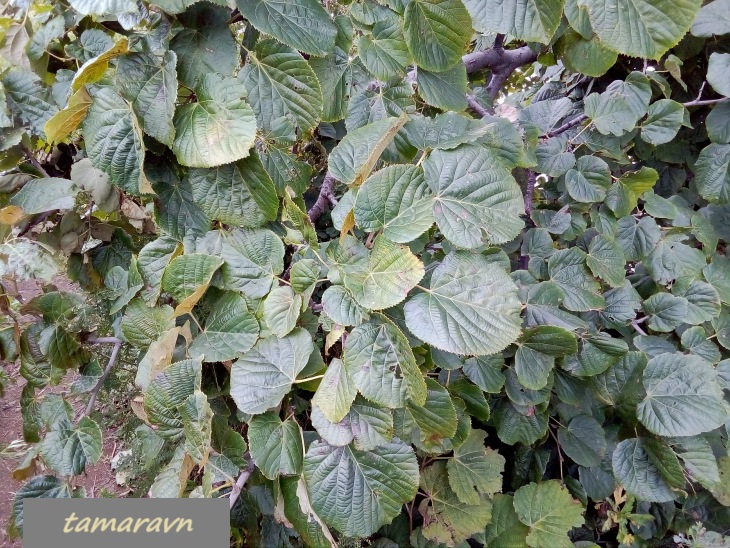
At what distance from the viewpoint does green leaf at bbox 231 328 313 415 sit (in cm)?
60

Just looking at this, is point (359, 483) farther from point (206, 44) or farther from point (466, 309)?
point (206, 44)

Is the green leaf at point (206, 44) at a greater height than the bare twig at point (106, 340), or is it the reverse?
the green leaf at point (206, 44)

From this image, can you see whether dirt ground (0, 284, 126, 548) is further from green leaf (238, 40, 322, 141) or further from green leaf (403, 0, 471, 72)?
green leaf (403, 0, 471, 72)

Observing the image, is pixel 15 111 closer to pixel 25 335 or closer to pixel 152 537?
pixel 25 335

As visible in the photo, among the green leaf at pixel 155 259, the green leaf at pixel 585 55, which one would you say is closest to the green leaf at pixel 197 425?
the green leaf at pixel 155 259

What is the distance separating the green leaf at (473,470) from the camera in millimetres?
988

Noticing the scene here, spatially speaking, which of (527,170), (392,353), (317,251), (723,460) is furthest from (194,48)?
(723,460)

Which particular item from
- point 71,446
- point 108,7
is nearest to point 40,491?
point 71,446

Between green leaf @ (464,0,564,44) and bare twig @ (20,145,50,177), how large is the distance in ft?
2.47

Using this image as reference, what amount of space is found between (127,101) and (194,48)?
11 centimetres

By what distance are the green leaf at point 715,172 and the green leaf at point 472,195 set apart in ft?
2.92

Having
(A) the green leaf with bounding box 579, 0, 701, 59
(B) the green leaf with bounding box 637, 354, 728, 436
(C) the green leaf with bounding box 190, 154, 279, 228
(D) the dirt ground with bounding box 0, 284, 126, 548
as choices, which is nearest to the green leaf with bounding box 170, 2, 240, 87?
(C) the green leaf with bounding box 190, 154, 279, 228

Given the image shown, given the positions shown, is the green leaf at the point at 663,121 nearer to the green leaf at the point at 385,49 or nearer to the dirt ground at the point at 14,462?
the green leaf at the point at 385,49

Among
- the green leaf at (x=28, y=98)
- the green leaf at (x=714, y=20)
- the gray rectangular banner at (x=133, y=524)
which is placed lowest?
the gray rectangular banner at (x=133, y=524)
